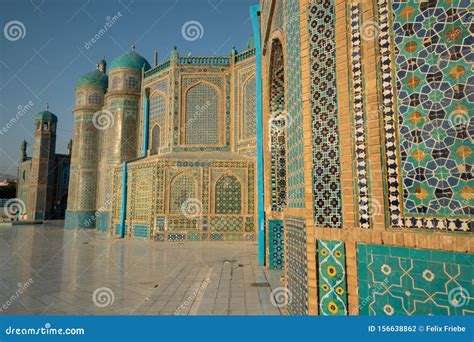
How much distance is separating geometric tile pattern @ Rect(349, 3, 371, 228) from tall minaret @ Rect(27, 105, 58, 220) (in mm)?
31853

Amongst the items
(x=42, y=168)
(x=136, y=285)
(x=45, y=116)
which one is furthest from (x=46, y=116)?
(x=136, y=285)

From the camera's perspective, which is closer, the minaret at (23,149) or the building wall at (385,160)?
the building wall at (385,160)

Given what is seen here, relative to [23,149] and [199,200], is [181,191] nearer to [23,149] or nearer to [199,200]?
[199,200]

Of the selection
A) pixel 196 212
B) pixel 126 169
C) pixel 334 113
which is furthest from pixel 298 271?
pixel 126 169

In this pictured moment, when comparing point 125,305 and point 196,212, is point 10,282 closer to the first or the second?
point 125,305

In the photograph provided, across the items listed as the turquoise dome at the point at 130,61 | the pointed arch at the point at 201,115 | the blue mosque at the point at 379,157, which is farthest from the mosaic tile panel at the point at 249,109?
the blue mosque at the point at 379,157

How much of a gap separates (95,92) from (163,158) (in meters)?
11.3

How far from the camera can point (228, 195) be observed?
45.6 feet

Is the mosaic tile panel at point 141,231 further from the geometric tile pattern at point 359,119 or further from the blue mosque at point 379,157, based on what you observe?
the geometric tile pattern at point 359,119

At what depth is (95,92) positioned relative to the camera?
2177 centimetres

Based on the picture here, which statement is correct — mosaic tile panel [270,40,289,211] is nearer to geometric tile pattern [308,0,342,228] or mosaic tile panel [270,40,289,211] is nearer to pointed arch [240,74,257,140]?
geometric tile pattern [308,0,342,228]

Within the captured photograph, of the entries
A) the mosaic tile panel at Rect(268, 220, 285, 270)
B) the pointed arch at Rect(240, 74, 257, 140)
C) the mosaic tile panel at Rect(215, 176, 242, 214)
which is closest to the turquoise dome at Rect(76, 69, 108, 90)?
the pointed arch at Rect(240, 74, 257, 140)

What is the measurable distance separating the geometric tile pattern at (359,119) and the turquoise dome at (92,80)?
22.4 m

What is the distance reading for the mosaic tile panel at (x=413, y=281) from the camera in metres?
2.12
